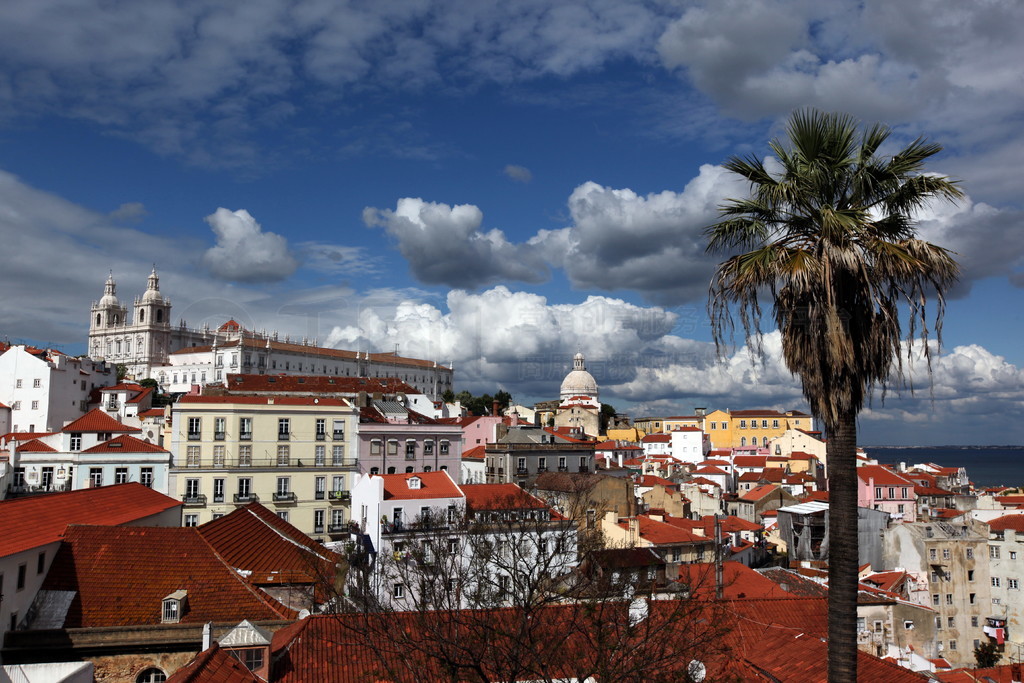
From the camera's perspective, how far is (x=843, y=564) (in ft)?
27.1

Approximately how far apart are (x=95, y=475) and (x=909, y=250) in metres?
51.3

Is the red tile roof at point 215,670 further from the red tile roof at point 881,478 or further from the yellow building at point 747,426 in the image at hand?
the yellow building at point 747,426

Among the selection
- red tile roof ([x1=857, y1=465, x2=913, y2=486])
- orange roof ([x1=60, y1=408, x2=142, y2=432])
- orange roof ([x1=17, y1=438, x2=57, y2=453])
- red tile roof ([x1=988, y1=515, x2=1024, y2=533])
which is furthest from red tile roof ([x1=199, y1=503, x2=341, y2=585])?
red tile roof ([x1=857, y1=465, x2=913, y2=486])

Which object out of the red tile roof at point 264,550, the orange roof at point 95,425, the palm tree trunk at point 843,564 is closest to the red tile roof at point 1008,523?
the red tile roof at point 264,550

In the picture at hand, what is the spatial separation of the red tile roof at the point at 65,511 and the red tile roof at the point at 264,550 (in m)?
3.86

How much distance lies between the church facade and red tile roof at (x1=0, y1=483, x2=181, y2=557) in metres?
125

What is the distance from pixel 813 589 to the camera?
3441cm

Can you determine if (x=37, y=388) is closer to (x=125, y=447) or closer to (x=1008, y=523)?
(x=125, y=447)

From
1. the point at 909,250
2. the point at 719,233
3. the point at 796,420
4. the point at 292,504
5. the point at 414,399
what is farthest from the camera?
the point at 796,420

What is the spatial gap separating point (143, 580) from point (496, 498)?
17542 millimetres

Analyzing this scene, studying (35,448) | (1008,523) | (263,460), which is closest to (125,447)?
(263,460)

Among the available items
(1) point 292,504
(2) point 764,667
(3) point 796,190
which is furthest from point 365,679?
(1) point 292,504

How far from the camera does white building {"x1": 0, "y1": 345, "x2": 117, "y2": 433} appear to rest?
91.9 metres

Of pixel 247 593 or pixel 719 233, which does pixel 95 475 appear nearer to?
pixel 247 593
